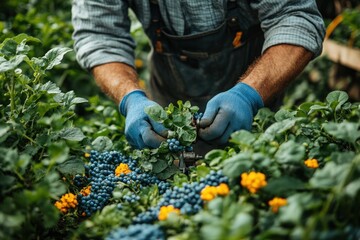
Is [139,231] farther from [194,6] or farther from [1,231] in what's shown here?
[194,6]

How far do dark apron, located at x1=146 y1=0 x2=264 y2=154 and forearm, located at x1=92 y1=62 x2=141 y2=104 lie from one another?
0.82ft

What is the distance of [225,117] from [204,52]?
2.47 ft

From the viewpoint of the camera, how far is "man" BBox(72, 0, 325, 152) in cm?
184

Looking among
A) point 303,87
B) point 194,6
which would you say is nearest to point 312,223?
point 194,6

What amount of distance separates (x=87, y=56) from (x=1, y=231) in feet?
4.75

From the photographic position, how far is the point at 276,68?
80.7 inches

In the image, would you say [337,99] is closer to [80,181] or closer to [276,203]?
[276,203]

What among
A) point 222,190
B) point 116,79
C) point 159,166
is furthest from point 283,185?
point 116,79

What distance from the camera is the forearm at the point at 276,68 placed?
2010 mm

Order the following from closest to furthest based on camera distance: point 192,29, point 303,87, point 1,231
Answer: point 1,231, point 192,29, point 303,87

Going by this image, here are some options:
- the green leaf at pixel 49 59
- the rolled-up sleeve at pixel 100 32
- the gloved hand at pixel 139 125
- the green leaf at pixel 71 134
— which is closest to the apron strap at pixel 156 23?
the rolled-up sleeve at pixel 100 32

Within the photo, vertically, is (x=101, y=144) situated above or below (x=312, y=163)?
below

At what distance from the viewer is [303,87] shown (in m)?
4.55

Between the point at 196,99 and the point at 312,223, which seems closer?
the point at 312,223
